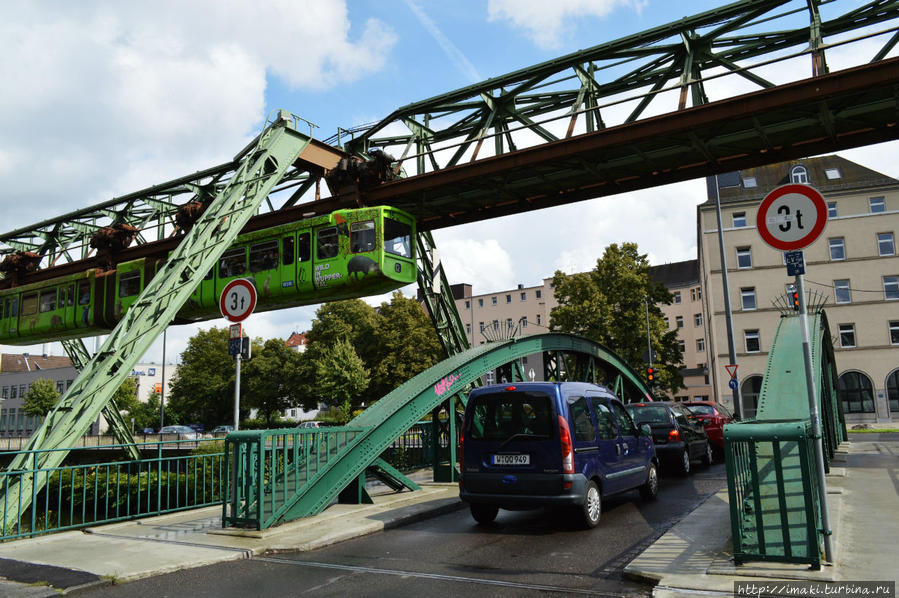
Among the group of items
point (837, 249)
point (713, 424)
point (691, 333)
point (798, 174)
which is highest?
point (798, 174)

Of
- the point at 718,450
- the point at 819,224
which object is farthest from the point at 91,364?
the point at 718,450

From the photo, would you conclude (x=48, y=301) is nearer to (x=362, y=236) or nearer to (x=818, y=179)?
(x=362, y=236)

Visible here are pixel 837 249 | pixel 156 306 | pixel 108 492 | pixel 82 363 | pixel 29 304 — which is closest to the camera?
pixel 108 492

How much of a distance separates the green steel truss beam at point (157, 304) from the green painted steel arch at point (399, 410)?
4.07m

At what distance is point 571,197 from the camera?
16656mm

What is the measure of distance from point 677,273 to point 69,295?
7261 cm

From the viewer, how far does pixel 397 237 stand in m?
16.3

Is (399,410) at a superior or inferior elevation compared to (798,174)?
inferior

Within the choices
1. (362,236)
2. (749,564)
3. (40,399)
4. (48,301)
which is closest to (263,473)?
(749,564)

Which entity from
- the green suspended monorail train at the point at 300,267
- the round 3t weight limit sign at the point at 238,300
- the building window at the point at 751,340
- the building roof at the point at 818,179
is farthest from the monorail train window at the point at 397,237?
the building roof at the point at 818,179

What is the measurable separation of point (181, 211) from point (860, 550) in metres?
20.4

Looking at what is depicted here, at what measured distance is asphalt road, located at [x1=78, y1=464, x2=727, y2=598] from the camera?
577cm

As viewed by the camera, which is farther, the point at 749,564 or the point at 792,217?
the point at 792,217

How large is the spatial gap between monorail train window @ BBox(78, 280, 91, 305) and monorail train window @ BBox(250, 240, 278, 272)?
8.79 metres
